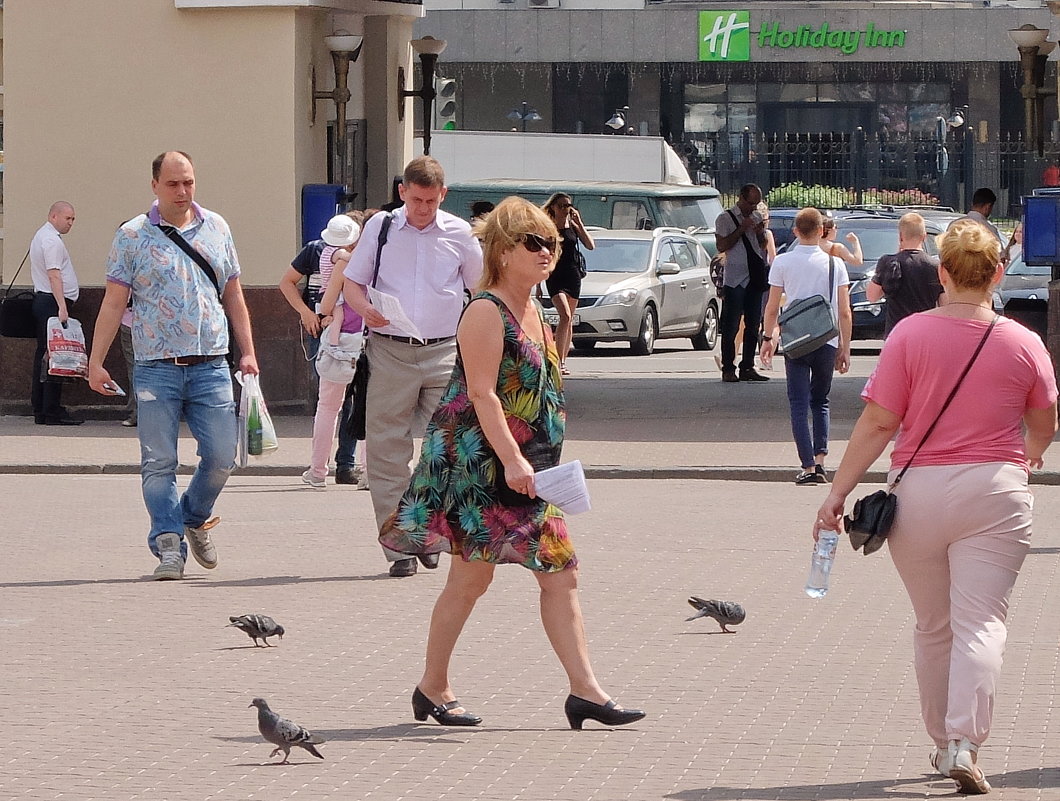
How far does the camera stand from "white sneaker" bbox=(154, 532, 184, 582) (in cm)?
948

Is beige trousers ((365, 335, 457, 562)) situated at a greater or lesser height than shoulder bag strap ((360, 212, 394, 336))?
lesser

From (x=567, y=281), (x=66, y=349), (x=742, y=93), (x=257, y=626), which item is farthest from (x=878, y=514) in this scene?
(x=742, y=93)

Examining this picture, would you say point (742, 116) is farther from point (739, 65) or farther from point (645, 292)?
point (645, 292)

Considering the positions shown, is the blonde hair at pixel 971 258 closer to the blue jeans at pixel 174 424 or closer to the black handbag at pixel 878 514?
the black handbag at pixel 878 514

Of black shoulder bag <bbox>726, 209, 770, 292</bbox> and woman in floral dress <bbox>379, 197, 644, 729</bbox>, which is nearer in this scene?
woman in floral dress <bbox>379, 197, 644, 729</bbox>

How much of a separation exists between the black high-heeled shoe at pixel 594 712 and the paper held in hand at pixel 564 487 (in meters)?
0.65

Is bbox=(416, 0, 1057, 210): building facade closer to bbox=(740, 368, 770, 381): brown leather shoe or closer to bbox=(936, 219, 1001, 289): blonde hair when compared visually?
bbox=(740, 368, 770, 381): brown leather shoe

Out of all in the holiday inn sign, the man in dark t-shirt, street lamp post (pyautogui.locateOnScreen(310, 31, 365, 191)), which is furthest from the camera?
the holiday inn sign

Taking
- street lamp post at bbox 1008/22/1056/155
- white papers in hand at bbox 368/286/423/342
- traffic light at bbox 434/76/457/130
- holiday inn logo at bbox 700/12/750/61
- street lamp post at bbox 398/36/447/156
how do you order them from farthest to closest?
holiday inn logo at bbox 700/12/750/61 < traffic light at bbox 434/76/457/130 < street lamp post at bbox 398/36/447/156 < street lamp post at bbox 1008/22/1056/155 < white papers in hand at bbox 368/286/423/342

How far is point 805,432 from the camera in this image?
13172mm

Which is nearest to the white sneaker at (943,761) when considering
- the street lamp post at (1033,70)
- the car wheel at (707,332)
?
the street lamp post at (1033,70)

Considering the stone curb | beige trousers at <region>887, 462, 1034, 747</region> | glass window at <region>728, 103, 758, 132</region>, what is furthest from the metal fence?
beige trousers at <region>887, 462, 1034, 747</region>

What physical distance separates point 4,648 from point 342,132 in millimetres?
10548

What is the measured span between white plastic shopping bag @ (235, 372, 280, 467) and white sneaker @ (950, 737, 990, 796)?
4.75 meters
